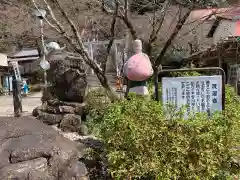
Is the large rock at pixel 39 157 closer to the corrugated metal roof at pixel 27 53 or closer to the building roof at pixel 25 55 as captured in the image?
the building roof at pixel 25 55

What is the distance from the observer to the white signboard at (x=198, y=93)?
4.83 m

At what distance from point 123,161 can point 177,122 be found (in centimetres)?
81

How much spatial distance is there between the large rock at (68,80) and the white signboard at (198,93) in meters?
5.67

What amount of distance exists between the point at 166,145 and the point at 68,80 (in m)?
6.56

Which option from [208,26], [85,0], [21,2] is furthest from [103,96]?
[208,26]

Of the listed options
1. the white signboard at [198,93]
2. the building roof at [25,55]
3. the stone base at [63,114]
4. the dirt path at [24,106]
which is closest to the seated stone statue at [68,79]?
the stone base at [63,114]

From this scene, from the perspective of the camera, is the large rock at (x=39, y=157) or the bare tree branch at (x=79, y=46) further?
the bare tree branch at (x=79, y=46)

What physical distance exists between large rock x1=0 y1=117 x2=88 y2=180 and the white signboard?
1.51 m

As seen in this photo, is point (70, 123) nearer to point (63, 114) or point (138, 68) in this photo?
point (63, 114)

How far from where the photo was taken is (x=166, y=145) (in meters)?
4.23

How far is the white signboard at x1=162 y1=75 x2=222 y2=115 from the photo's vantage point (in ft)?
15.8

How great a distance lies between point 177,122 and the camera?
4273mm

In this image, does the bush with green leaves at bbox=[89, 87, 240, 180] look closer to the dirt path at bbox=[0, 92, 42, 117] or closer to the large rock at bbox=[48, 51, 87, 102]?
the large rock at bbox=[48, 51, 87, 102]

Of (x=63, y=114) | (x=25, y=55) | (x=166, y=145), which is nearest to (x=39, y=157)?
(x=166, y=145)
